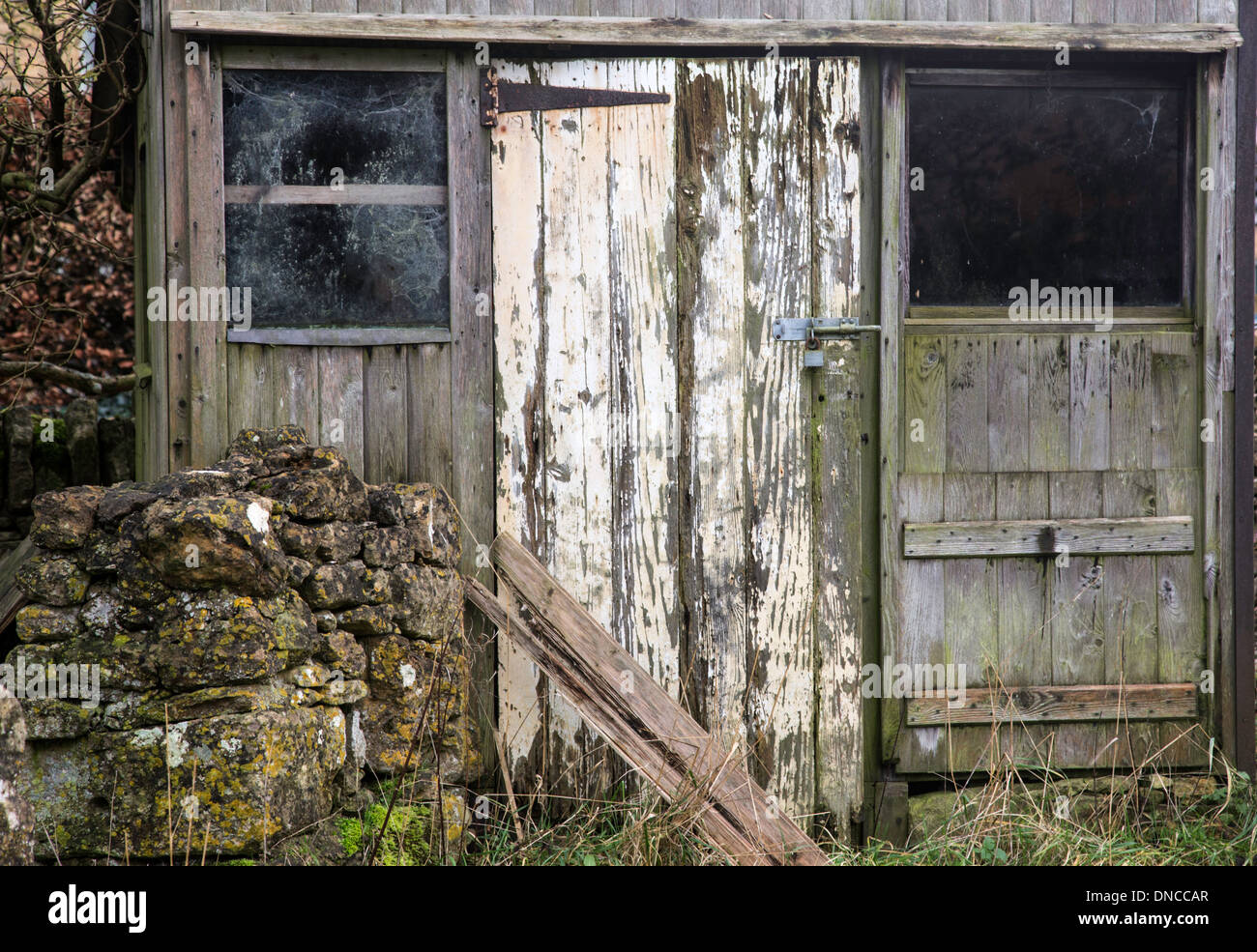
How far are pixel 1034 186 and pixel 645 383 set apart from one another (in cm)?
174

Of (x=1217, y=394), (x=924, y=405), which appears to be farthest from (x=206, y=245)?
(x=1217, y=394)

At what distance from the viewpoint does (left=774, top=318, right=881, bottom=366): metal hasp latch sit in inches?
153

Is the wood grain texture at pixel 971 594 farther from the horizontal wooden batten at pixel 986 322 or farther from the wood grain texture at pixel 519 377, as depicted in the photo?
the wood grain texture at pixel 519 377

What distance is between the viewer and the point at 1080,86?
4.02 metres

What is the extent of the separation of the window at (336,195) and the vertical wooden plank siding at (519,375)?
226 mm

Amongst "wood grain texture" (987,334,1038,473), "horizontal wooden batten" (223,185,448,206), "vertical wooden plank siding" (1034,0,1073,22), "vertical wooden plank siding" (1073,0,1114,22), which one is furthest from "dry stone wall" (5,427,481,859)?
"vertical wooden plank siding" (1073,0,1114,22)

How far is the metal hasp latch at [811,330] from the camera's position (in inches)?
153

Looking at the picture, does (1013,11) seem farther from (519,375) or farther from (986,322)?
(519,375)

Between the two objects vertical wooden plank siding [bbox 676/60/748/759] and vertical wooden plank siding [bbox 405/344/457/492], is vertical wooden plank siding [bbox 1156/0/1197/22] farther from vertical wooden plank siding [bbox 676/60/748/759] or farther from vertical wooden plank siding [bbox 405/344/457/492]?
vertical wooden plank siding [bbox 405/344/457/492]

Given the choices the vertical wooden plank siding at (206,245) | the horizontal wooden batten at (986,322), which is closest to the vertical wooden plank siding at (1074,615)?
the horizontal wooden batten at (986,322)

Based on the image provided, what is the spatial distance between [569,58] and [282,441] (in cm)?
177

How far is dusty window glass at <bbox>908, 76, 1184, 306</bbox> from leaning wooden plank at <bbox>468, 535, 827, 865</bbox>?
1.85 metres

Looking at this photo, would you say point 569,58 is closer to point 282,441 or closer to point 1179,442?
point 282,441

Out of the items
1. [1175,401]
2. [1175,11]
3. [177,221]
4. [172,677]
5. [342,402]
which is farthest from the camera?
[1175,401]
